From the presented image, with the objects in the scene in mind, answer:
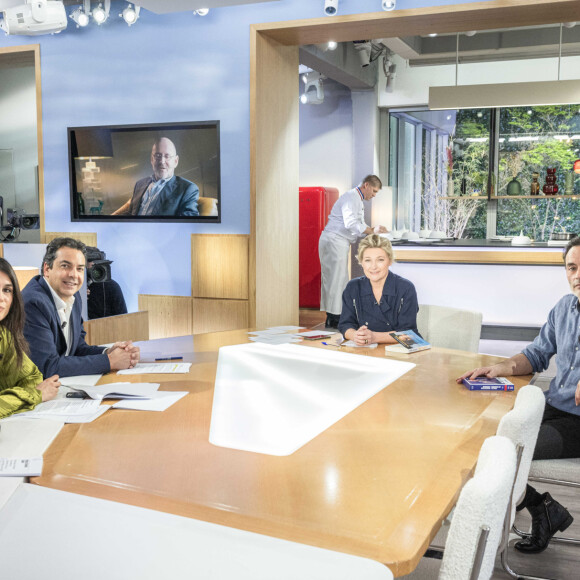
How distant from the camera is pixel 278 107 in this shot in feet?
19.3

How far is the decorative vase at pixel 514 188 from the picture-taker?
8711 mm

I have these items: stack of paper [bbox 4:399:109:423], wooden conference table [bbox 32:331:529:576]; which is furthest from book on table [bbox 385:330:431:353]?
stack of paper [bbox 4:399:109:423]

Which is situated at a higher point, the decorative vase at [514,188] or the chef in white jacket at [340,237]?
the decorative vase at [514,188]

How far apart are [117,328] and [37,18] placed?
2344mm

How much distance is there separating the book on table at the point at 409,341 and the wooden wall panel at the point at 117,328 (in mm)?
2413

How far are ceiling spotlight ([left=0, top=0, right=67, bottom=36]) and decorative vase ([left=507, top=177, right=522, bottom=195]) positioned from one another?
5.76m

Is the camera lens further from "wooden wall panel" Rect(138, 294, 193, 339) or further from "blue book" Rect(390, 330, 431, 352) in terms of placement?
"blue book" Rect(390, 330, 431, 352)

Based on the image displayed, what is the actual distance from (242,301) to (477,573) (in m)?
4.48

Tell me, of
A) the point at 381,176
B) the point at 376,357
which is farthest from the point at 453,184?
the point at 376,357

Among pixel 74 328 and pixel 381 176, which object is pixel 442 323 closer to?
pixel 74 328

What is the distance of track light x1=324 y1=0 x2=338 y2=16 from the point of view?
16.5 feet

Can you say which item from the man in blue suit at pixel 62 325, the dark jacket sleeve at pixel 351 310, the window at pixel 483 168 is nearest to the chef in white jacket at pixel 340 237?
the window at pixel 483 168

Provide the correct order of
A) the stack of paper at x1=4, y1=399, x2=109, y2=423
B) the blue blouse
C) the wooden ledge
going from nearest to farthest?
the stack of paper at x1=4, y1=399, x2=109, y2=423 → the blue blouse → the wooden ledge

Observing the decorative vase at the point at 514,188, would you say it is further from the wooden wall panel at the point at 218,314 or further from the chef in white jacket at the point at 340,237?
the wooden wall panel at the point at 218,314
